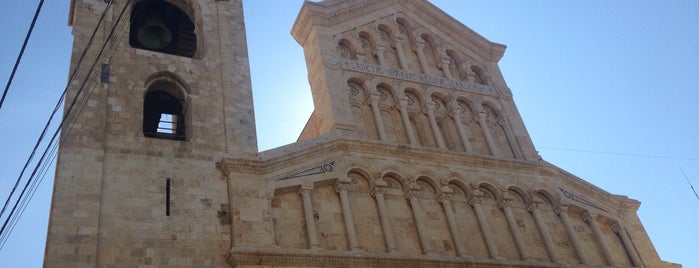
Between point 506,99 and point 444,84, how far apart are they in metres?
2.19

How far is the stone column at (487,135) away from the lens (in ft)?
57.5

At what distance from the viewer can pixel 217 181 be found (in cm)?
1355

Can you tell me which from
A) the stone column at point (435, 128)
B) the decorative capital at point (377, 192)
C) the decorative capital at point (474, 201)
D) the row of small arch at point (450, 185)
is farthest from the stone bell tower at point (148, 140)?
the decorative capital at point (474, 201)

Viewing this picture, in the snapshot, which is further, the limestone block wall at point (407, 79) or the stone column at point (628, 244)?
the limestone block wall at point (407, 79)

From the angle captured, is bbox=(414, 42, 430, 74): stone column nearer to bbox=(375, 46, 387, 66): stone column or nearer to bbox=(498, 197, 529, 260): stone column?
bbox=(375, 46, 387, 66): stone column

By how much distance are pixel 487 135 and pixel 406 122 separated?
2.61m

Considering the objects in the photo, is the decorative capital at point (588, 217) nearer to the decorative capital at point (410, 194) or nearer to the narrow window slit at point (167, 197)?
the decorative capital at point (410, 194)

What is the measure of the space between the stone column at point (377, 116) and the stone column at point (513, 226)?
341 centimetres

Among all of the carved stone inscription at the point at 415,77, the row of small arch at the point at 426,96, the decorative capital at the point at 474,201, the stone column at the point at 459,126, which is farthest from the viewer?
the carved stone inscription at the point at 415,77

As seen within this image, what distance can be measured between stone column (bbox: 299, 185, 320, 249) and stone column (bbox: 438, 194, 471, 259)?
132 inches

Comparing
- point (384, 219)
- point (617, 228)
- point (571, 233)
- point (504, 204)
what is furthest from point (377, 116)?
point (617, 228)

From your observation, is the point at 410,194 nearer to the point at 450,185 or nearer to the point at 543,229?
the point at 450,185

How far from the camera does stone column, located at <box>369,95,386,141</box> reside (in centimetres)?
1612

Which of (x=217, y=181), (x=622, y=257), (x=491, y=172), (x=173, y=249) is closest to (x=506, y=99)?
(x=491, y=172)
